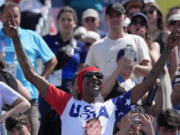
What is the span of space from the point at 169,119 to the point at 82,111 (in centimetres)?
110

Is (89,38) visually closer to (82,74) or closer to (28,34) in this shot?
(28,34)

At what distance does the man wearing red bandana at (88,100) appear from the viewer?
18.6ft

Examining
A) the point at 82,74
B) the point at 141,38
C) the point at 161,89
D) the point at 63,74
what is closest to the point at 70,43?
the point at 63,74

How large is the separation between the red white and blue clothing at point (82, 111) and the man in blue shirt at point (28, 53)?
4.98 ft

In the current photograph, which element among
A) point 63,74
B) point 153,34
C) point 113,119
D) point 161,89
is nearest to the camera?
point 113,119

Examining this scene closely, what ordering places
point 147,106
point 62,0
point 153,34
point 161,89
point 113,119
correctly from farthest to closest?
point 62,0, point 153,34, point 161,89, point 147,106, point 113,119

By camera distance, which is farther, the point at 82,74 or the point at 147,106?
the point at 147,106

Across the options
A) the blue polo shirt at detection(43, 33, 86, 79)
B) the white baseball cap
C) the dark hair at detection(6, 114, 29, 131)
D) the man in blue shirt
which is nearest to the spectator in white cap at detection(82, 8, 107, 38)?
the white baseball cap

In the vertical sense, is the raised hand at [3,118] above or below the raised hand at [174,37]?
below

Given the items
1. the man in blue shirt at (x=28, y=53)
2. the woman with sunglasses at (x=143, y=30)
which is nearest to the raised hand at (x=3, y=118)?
the man in blue shirt at (x=28, y=53)

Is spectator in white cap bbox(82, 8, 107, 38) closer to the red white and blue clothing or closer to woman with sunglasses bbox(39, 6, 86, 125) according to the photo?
woman with sunglasses bbox(39, 6, 86, 125)

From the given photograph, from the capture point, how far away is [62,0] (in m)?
10.6

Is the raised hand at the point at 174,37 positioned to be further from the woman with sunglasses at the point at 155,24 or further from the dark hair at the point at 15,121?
the woman with sunglasses at the point at 155,24

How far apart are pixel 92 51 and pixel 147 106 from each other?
4.37 feet
